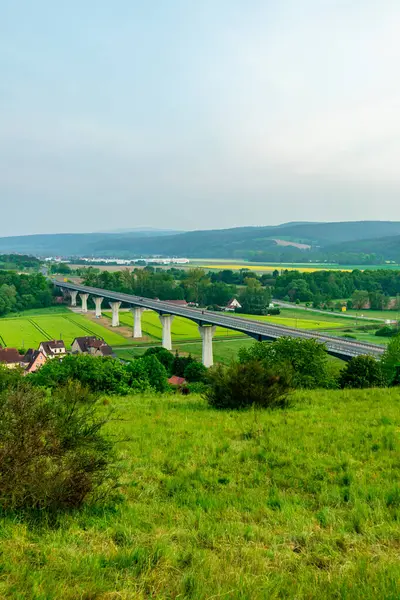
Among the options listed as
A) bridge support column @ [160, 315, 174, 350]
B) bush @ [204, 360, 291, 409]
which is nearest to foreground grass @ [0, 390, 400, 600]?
bush @ [204, 360, 291, 409]

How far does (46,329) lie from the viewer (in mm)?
78688

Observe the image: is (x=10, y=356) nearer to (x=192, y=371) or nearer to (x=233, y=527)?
(x=192, y=371)

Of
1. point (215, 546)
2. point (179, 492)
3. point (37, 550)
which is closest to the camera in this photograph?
point (37, 550)

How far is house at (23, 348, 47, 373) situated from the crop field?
10894mm

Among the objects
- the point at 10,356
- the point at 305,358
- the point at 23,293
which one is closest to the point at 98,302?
the point at 23,293

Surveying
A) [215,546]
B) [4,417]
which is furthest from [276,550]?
[4,417]

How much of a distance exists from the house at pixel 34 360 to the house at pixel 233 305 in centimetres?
6359

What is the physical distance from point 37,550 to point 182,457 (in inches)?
189

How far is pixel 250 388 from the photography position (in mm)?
15188

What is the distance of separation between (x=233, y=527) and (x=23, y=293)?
11680 centimetres

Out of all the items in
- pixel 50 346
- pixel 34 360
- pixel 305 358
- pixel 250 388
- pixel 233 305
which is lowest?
pixel 233 305

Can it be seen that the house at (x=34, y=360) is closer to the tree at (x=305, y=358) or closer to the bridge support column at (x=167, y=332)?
the bridge support column at (x=167, y=332)

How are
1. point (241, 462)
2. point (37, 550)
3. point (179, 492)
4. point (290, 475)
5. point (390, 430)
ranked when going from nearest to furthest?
point (37, 550) < point (179, 492) < point (290, 475) < point (241, 462) < point (390, 430)

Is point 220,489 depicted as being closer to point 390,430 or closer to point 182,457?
point 182,457
